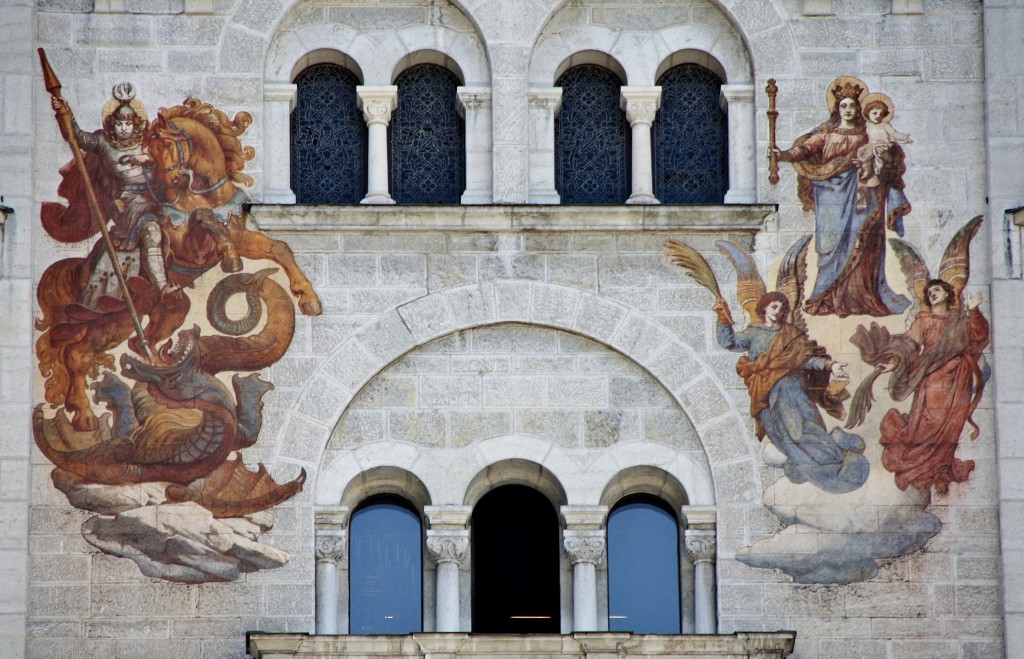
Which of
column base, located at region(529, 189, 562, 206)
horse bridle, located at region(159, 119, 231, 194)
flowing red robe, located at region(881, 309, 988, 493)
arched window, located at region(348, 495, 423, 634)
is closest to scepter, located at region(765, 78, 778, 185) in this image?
flowing red robe, located at region(881, 309, 988, 493)

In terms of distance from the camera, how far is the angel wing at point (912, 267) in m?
21.7

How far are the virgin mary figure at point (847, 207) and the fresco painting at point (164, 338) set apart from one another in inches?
177

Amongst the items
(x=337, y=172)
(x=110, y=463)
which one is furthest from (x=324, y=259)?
(x=110, y=463)

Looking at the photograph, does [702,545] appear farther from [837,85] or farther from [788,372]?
[837,85]

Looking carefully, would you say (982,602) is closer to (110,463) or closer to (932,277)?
(932,277)

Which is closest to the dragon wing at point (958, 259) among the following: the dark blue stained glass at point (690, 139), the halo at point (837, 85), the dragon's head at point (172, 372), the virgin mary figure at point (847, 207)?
the virgin mary figure at point (847, 207)

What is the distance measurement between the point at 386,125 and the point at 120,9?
8.55 feet

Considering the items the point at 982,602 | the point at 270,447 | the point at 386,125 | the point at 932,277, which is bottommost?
the point at 982,602

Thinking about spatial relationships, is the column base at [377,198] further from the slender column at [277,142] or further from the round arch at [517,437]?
the round arch at [517,437]

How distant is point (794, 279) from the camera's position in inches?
857

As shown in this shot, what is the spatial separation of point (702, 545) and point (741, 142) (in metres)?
3.73

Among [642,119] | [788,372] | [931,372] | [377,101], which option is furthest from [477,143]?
[931,372]

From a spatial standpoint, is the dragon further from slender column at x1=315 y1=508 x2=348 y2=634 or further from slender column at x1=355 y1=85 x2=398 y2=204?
slender column at x1=355 y1=85 x2=398 y2=204

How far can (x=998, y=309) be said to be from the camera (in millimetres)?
21594
